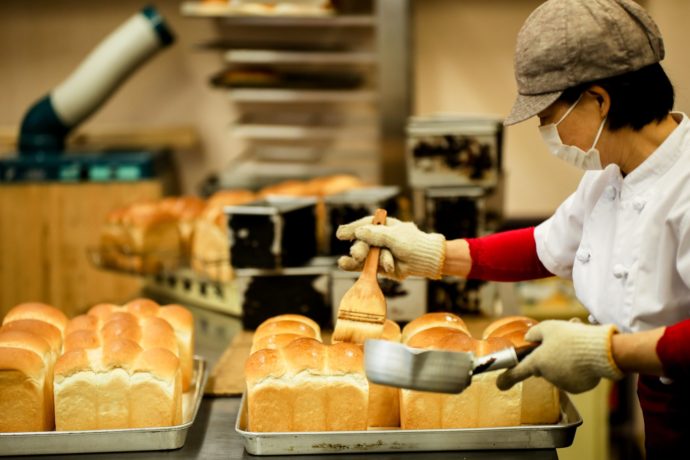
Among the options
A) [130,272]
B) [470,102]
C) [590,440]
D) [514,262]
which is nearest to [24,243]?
[130,272]

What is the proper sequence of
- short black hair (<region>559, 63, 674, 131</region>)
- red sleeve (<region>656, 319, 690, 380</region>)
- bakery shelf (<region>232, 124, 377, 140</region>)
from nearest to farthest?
red sleeve (<region>656, 319, 690, 380</region>) → short black hair (<region>559, 63, 674, 131</region>) → bakery shelf (<region>232, 124, 377, 140</region>)

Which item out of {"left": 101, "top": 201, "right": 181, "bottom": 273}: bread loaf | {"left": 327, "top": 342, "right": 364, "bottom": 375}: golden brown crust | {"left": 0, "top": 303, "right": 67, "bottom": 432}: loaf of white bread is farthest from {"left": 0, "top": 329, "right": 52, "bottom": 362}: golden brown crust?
{"left": 101, "top": 201, "right": 181, "bottom": 273}: bread loaf

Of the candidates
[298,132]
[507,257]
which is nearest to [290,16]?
[298,132]

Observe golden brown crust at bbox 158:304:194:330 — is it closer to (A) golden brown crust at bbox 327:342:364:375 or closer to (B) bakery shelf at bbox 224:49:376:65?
(A) golden brown crust at bbox 327:342:364:375

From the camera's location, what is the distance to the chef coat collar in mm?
1668

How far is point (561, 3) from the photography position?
1.63 metres

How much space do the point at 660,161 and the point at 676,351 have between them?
0.38 m

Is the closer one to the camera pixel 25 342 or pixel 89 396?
pixel 89 396

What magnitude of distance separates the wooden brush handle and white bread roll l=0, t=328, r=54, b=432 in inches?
28.1

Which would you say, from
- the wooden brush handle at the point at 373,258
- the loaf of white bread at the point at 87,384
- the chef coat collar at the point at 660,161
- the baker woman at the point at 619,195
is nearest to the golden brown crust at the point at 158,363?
the loaf of white bread at the point at 87,384

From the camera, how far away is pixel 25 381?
1.82 meters

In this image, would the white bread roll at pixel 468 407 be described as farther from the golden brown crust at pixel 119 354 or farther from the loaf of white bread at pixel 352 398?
the golden brown crust at pixel 119 354

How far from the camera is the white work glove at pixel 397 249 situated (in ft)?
6.53

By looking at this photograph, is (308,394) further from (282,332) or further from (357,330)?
(282,332)
